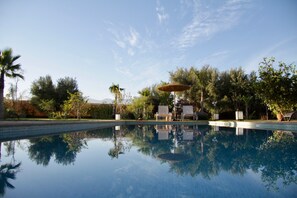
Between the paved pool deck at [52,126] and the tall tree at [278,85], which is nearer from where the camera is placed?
the paved pool deck at [52,126]

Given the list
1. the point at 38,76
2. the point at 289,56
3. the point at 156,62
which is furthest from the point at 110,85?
the point at 289,56

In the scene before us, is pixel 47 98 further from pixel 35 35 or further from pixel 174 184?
pixel 174 184

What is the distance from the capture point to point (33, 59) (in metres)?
14.1

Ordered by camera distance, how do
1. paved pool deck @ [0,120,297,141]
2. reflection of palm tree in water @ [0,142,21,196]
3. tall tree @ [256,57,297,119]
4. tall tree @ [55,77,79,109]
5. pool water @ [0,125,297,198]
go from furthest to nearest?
tall tree @ [55,77,79,109] < tall tree @ [256,57,297,119] < paved pool deck @ [0,120,297,141] < reflection of palm tree in water @ [0,142,21,196] < pool water @ [0,125,297,198]

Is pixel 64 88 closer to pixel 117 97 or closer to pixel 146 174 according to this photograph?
pixel 117 97

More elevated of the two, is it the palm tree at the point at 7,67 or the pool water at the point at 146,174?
the palm tree at the point at 7,67

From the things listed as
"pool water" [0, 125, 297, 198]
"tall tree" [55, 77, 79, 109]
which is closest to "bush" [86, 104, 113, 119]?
"tall tree" [55, 77, 79, 109]

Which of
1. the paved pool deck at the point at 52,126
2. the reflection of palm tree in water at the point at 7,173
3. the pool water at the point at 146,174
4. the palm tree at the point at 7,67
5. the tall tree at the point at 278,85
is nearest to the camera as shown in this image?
the pool water at the point at 146,174

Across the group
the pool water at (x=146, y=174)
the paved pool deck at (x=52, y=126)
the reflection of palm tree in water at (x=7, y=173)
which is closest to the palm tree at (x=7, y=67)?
the paved pool deck at (x=52, y=126)

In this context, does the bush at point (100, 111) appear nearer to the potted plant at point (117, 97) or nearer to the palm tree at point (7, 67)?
the potted plant at point (117, 97)

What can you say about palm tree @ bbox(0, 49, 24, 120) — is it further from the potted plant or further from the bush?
the potted plant

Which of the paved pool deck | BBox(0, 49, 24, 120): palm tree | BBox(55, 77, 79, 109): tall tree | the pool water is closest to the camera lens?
the pool water

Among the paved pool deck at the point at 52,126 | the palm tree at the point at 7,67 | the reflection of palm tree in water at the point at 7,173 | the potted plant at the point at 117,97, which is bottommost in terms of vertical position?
the reflection of palm tree in water at the point at 7,173

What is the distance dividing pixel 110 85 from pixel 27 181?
17643mm
